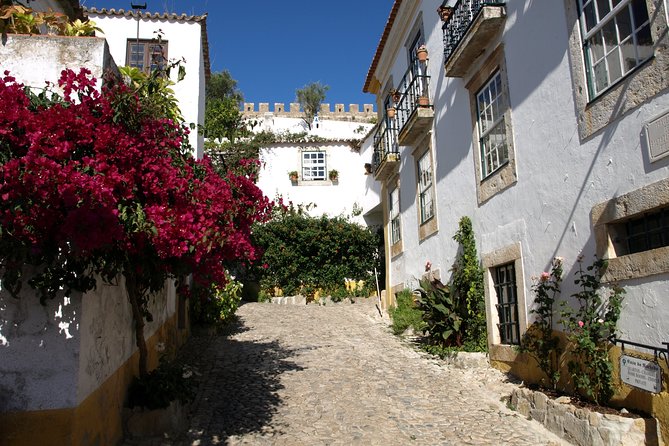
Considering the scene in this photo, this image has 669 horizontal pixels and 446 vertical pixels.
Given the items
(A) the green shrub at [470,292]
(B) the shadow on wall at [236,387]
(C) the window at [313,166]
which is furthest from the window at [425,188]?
(C) the window at [313,166]

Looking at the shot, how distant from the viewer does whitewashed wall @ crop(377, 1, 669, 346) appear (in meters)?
4.59

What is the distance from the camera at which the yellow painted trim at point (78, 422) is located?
151 inches

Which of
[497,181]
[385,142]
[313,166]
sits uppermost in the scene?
[313,166]

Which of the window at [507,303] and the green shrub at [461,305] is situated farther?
the green shrub at [461,305]

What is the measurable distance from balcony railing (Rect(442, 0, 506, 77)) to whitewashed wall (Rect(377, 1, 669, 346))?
0.22 m

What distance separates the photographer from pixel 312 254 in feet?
56.7

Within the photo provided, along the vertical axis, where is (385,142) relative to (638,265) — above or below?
above

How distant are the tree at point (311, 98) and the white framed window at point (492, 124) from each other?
31.9m

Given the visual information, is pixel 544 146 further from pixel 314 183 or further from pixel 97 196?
Result: pixel 314 183

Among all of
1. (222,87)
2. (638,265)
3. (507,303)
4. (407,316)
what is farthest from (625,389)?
(222,87)

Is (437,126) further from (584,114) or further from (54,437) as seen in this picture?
(54,437)

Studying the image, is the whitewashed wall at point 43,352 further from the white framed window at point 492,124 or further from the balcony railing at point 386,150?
the balcony railing at point 386,150

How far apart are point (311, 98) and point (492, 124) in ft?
109

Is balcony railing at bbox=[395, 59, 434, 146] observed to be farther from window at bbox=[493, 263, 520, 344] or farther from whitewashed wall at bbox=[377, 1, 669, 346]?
window at bbox=[493, 263, 520, 344]
